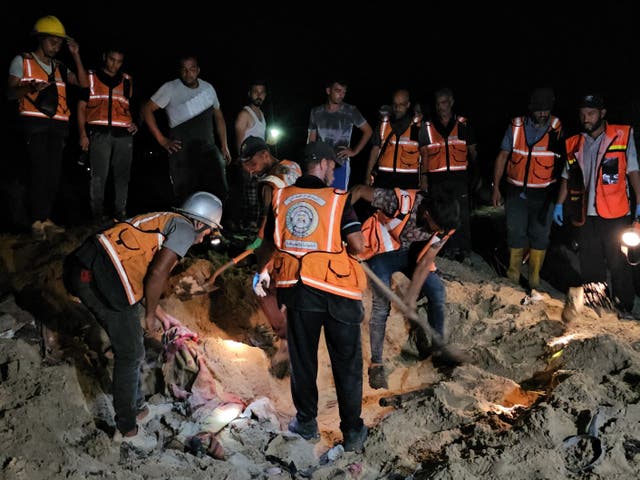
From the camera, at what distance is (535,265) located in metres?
5.91

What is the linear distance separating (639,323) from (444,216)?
113 inches

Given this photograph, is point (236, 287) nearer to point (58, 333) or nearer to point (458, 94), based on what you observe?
point (58, 333)

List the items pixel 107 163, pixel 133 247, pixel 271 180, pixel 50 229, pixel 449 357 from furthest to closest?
pixel 50 229 < pixel 107 163 < pixel 449 357 < pixel 271 180 < pixel 133 247

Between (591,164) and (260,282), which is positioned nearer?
(260,282)

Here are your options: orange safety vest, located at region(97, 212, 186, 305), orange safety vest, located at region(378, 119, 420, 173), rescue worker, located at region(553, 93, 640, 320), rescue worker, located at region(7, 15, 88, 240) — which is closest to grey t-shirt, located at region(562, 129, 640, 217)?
rescue worker, located at region(553, 93, 640, 320)

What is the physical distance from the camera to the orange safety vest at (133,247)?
3.12 meters

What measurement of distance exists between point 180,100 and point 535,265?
14.4 ft

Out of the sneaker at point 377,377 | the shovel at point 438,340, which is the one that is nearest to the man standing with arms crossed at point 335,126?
the shovel at point 438,340

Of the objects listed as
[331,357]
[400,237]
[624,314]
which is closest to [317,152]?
[400,237]

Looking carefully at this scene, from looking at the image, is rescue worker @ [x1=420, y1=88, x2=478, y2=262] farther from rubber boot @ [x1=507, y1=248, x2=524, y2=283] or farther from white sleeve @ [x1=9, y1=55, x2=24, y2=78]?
white sleeve @ [x1=9, y1=55, x2=24, y2=78]

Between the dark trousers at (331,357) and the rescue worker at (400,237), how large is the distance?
2.85 feet

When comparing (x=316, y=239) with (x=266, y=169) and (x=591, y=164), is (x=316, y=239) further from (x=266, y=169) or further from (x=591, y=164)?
(x=591, y=164)

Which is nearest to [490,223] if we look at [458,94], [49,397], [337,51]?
[458,94]

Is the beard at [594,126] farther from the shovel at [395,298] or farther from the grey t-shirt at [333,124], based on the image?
the shovel at [395,298]
